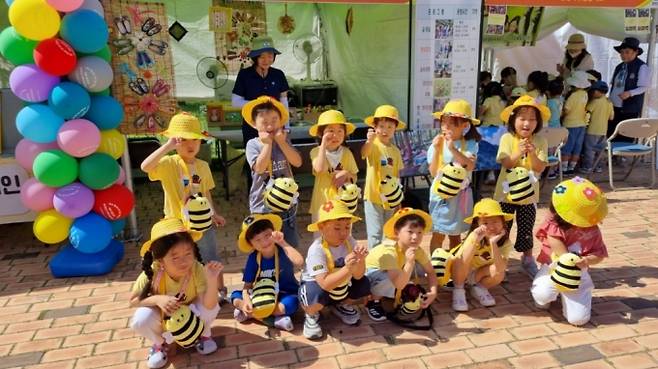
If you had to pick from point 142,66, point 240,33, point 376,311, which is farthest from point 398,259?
point 240,33

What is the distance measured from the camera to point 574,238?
128 inches

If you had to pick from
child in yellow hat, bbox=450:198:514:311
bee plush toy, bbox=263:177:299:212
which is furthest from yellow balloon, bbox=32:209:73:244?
child in yellow hat, bbox=450:198:514:311

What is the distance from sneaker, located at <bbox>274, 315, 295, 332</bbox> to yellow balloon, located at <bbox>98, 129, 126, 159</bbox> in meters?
1.95

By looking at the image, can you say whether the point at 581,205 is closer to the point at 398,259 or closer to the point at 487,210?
the point at 487,210

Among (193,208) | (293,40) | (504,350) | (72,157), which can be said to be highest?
(293,40)

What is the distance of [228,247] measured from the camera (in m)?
4.81

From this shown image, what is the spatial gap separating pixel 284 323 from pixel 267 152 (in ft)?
3.66

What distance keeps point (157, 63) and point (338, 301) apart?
12.1 ft

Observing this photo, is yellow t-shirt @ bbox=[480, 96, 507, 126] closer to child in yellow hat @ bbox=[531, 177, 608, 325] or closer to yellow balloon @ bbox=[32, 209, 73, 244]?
child in yellow hat @ bbox=[531, 177, 608, 325]

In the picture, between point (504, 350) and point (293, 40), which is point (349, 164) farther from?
point (293, 40)

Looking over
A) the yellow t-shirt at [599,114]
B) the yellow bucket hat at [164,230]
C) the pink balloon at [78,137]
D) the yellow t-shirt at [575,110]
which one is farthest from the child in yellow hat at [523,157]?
the yellow t-shirt at [599,114]

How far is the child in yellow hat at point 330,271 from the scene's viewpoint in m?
2.96

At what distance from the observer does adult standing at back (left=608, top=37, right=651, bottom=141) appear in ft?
24.2

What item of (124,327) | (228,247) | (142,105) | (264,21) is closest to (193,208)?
(124,327)
